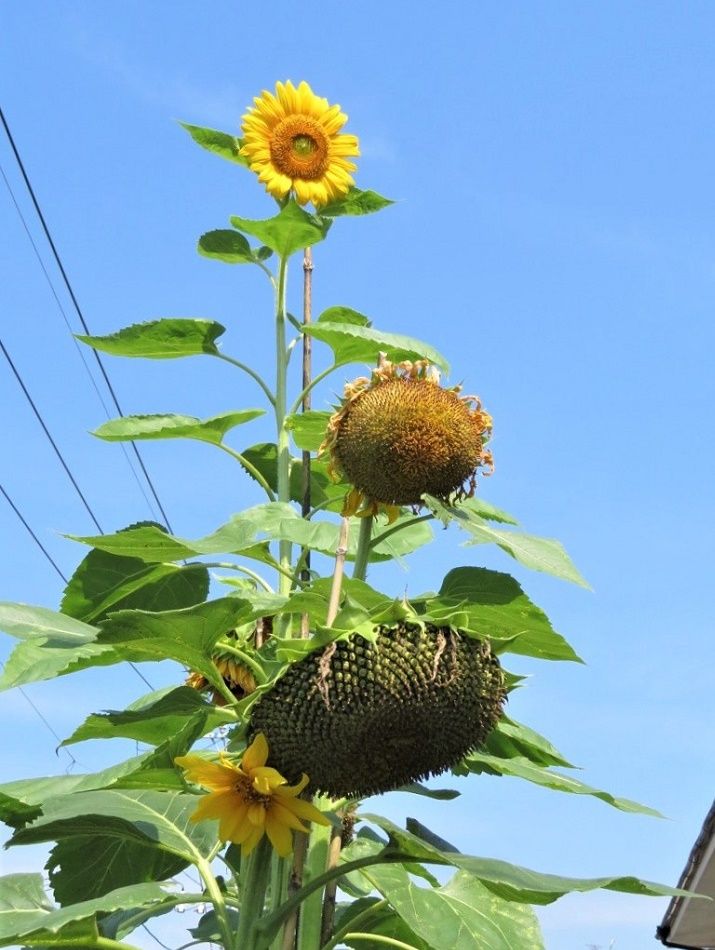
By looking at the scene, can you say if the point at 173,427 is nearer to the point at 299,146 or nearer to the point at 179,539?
the point at 179,539

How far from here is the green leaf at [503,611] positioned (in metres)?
2.31

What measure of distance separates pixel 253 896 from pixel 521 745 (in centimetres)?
56

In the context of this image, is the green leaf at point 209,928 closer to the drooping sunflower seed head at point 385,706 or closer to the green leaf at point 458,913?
the green leaf at point 458,913

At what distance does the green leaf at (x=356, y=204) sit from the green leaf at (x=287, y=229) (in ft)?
0.61

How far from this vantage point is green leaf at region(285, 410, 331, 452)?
9.11 ft

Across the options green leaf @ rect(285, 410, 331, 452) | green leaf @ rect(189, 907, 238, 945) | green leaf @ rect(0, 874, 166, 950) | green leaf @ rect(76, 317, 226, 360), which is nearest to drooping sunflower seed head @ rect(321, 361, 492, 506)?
green leaf @ rect(285, 410, 331, 452)

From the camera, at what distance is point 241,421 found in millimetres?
3020

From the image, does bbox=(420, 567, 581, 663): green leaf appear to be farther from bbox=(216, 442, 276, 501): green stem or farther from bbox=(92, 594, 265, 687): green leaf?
bbox=(216, 442, 276, 501): green stem

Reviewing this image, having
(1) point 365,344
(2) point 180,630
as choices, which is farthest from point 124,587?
(1) point 365,344

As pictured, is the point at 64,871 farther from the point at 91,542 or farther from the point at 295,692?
the point at 295,692

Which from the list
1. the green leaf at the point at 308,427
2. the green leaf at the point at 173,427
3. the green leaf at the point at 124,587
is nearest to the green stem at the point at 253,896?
the green leaf at the point at 124,587

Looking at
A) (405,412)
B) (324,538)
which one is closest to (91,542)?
(324,538)

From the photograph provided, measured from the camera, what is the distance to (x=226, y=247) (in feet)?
10.6

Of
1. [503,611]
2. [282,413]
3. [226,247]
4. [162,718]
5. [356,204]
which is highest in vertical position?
[356,204]
